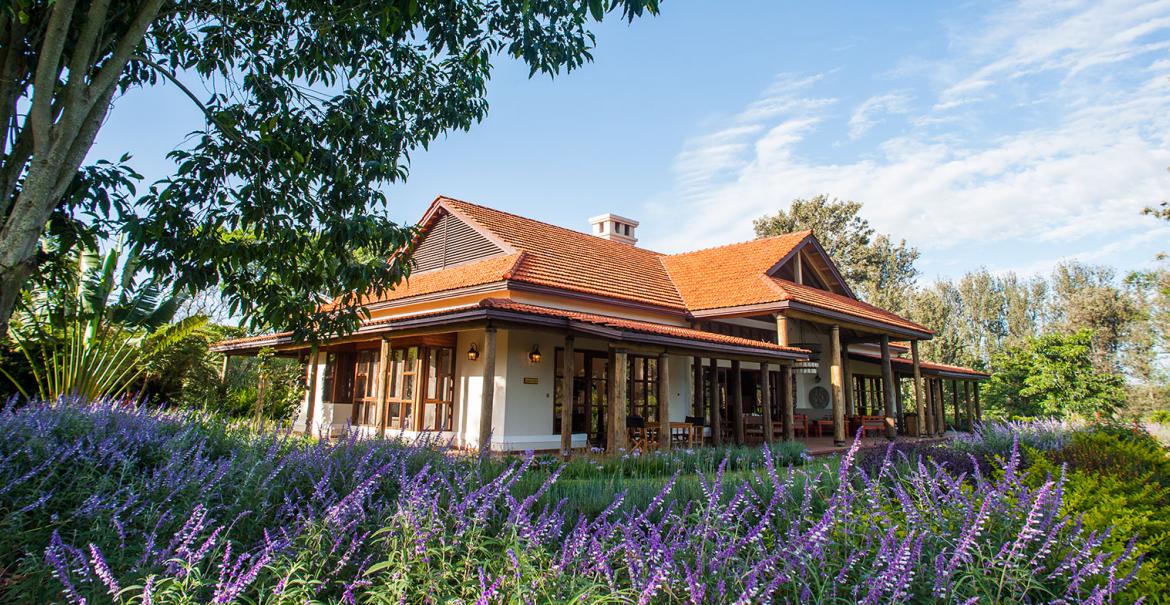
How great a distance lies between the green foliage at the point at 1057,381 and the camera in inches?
905

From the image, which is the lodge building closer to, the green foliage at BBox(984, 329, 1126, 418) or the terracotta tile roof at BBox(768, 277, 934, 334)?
the terracotta tile roof at BBox(768, 277, 934, 334)

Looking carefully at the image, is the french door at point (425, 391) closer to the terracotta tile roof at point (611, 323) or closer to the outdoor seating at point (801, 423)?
the terracotta tile roof at point (611, 323)

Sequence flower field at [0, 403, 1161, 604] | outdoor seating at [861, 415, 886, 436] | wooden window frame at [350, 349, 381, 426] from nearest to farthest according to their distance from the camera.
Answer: flower field at [0, 403, 1161, 604] < wooden window frame at [350, 349, 381, 426] < outdoor seating at [861, 415, 886, 436]

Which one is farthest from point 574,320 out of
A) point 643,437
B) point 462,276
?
point 462,276

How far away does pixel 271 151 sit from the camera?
673 centimetres

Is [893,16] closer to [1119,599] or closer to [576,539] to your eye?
[1119,599]

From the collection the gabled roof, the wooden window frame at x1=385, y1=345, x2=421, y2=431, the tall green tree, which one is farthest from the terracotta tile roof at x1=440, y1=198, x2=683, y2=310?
the tall green tree

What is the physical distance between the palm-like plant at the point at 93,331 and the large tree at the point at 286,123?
675 centimetres

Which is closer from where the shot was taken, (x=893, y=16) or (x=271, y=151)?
(x=271, y=151)

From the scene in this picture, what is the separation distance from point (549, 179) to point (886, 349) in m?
12.6

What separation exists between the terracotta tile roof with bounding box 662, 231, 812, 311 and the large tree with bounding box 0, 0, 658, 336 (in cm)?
976

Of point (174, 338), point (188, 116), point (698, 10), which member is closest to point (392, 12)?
point (698, 10)

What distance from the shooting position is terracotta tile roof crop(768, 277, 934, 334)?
15.2 metres

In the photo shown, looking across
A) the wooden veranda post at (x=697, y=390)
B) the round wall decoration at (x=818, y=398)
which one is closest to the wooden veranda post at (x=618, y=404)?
the wooden veranda post at (x=697, y=390)
